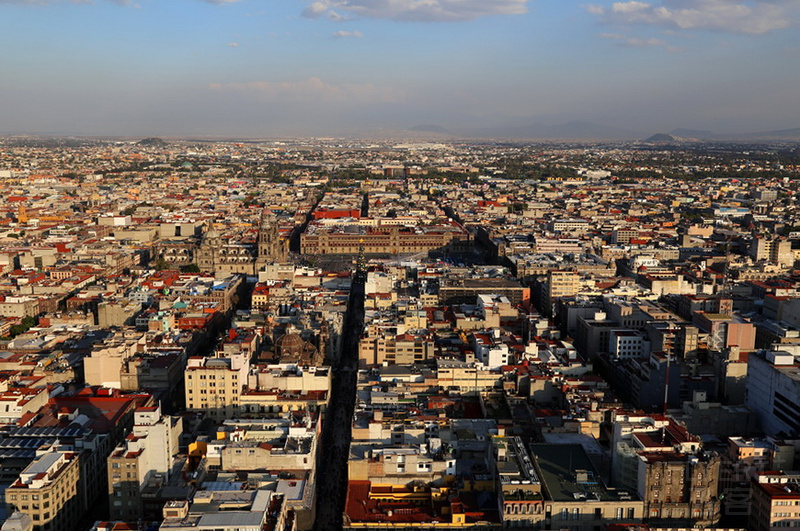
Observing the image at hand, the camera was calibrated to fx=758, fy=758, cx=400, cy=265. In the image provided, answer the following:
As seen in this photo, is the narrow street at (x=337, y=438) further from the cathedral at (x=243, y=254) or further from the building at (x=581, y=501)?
the cathedral at (x=243, y=254)

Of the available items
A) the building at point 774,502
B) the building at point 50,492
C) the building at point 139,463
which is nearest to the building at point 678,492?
the building at point 774,502

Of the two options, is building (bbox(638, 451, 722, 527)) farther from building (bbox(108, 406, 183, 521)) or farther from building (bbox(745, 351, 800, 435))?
building (bbox(108, 406, 183, 521))

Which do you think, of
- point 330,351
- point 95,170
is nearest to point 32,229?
point 330,351

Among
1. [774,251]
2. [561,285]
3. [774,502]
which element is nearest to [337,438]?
[774,502]

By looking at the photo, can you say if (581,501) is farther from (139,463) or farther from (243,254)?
(243,254)

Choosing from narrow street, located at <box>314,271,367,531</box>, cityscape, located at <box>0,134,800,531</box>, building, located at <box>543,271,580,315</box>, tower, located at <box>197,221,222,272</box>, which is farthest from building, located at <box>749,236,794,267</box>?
tower, located at <box>197,221,222,272</box>

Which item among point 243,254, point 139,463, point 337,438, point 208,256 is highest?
point 243,254

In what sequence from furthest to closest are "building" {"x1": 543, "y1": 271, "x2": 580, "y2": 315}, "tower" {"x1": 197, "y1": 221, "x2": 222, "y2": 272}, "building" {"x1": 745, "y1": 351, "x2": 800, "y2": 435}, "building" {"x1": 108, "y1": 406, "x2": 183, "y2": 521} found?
"tower" {"x1": 197, "y1": 221, "x2": 222, "y2": 272}, "building" {"x1": 543, "y1": 271, "x2": 580, "y2": 315}, "building" {"x1": 745, "y1": 351, "x2": 800, "y2": 435}, "building" {"x1": 108, "y1": 406, "x2": 183, "y2": 521}
